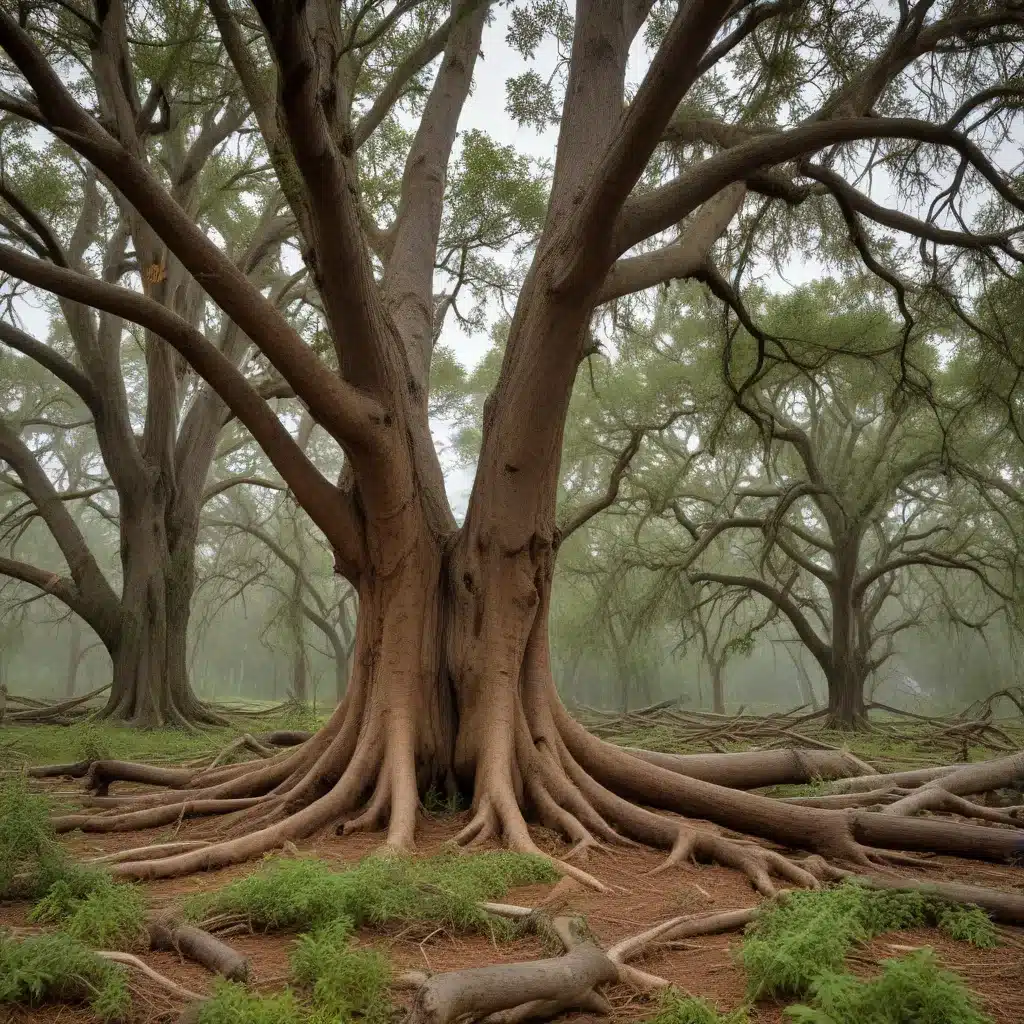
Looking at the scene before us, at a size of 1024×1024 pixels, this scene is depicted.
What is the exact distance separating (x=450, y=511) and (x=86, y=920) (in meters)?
3.49

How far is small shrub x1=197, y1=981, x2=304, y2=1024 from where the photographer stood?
1.76m

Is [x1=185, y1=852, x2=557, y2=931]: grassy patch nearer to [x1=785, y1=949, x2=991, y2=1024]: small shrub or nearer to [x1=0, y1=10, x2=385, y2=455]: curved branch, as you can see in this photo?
[x1=785, y1=949, x2=991, y2=1024]: small shrub

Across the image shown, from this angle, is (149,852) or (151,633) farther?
(151,633)

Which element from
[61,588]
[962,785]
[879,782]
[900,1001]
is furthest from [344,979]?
[61,588]

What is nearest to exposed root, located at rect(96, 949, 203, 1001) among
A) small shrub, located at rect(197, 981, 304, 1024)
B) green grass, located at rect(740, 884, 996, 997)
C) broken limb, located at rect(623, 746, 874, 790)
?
small shrub, located at rect(197, 981, 304, 1024)

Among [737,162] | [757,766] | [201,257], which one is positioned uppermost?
[737,162]

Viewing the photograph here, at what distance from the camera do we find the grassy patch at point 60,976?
1963 mm

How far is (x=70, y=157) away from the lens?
37.9 ft

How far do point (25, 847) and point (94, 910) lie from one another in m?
0.92

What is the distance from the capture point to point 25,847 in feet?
10.4

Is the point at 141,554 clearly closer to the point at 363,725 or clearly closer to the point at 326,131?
the point at 363,725

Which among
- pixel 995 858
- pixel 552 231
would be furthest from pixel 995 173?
pixel 995 858

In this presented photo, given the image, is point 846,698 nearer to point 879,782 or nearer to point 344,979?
point 879,782

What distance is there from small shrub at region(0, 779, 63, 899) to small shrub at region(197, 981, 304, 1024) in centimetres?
146
